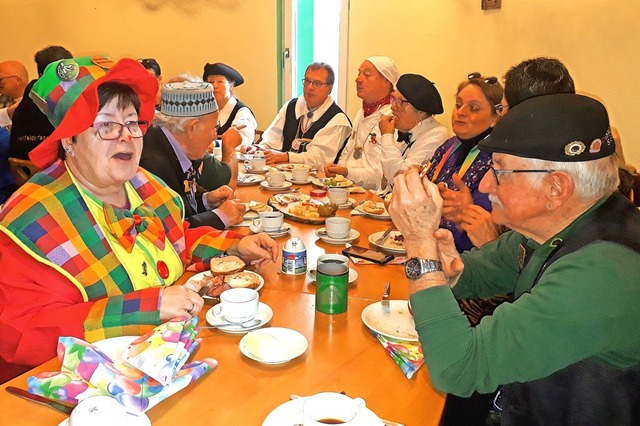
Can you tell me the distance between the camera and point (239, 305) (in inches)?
53.4

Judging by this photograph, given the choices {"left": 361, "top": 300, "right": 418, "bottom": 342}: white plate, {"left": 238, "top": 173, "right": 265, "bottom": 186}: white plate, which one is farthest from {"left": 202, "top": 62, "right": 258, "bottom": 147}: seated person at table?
{"left": 361, "top": 300, "right": 418, "bottom": 342}: white plate

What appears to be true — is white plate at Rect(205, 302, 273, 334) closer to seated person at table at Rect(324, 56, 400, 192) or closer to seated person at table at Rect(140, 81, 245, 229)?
seated person at table at Rect(140, 81, 245, 229)

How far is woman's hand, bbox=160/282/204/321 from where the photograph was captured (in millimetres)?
1333

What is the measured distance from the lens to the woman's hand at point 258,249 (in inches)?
69.7

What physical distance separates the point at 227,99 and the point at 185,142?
103 inches

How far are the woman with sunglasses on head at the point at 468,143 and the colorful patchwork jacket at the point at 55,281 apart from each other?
1454 mm

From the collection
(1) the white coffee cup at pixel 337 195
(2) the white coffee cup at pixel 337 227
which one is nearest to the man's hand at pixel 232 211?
(2) the white coffee cup at pixel 337 227

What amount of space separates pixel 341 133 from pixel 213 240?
2.71 m

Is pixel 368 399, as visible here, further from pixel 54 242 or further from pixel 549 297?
pixel 54 242

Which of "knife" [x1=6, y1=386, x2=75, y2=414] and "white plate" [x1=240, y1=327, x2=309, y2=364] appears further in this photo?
"white plate" [x1=240, y1=327, x2=309, y2=364]

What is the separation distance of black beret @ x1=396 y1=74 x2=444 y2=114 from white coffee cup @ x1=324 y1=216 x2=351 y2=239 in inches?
59.1

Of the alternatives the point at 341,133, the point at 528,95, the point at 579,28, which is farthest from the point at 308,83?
the point at 528,95

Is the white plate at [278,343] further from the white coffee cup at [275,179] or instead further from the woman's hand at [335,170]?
the woman's hand at [335,170]

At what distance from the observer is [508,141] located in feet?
3.88
